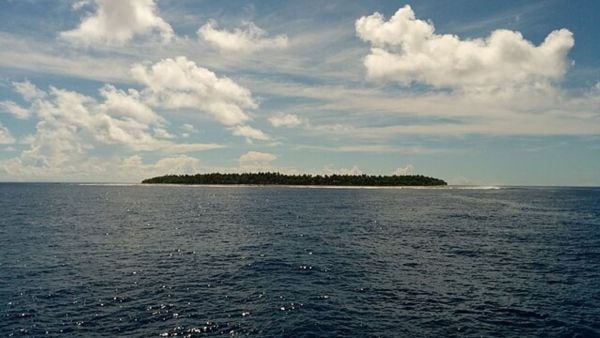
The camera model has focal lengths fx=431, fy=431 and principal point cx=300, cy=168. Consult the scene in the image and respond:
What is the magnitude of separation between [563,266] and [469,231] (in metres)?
31.4

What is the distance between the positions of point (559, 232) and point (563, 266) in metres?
35.8

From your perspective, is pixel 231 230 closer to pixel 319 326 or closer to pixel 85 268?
pixel 85 268

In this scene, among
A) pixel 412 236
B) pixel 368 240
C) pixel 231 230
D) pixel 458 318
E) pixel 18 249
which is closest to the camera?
pixel 458 318

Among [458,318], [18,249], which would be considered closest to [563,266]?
[458,318]

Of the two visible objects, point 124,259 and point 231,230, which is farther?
point 231,230

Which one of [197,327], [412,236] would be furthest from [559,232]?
[197,327]

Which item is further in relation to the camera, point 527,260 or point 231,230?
point 231,230

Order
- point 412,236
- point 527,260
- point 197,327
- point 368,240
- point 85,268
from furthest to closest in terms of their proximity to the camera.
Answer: point 412,236 → point 368,240 → point 527,260 → point 85,268 → point 197,327

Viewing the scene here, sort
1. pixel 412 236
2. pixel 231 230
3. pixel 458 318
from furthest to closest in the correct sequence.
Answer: pixel 231 230
pixel 412 236
pixel 458 318

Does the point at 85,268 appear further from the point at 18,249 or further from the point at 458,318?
the point at 458,318

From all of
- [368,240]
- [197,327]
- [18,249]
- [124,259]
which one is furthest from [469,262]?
[18,249]

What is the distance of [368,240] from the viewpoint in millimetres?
70812

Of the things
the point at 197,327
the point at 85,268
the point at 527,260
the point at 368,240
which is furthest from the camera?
the point at 368,240

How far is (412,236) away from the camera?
76.6m
